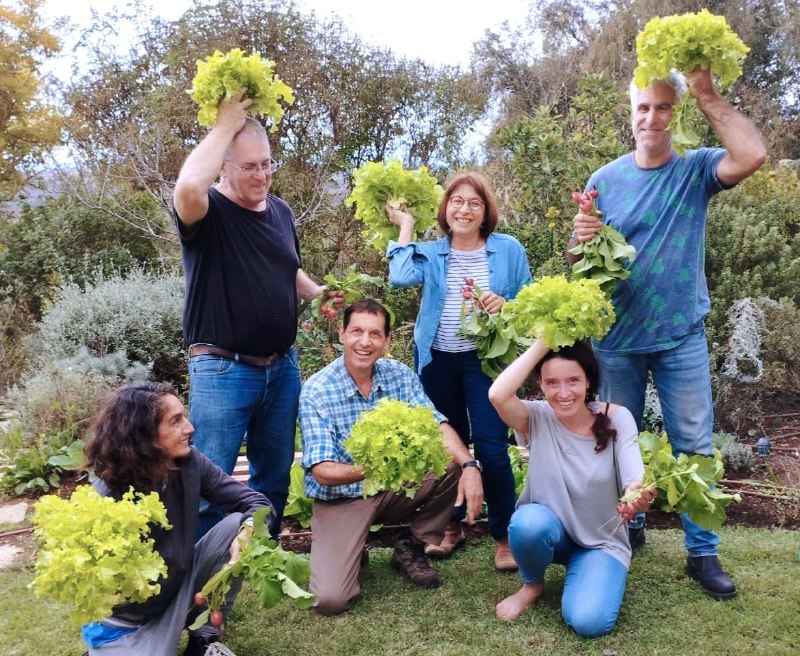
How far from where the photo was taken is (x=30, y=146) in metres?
12.5

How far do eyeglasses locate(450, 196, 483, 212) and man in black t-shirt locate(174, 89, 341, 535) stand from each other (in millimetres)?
938

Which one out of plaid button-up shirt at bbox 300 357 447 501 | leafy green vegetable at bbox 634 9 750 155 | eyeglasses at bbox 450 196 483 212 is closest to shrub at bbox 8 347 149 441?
plaid button-up shirt at bbox 300 357 447 501

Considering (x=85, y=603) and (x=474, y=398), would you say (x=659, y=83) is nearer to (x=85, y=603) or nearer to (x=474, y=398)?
(x=474, y=398)

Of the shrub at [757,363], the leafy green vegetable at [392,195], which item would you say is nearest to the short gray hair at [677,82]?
the leafy green vegetable at [392,195]

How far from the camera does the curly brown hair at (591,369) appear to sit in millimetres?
3109

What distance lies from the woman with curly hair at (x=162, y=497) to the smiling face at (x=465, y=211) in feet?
5.50

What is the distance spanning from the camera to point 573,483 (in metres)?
3.19

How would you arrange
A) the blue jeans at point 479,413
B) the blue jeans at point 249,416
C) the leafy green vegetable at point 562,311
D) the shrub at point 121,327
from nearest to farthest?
the leafy green vegetable at point 562,311 → the blue jeans at point 249,416 → the blue jeans at point 479,413 → the shrub at point 121,327

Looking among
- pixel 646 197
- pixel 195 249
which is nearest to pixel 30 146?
pixel 195 249

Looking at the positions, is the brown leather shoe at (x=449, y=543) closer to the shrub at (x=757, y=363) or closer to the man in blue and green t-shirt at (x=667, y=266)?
the man in blue and green t-shirt at (x=667, y=266)

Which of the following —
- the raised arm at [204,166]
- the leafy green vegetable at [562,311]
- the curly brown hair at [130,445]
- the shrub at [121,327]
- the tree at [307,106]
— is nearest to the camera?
the curly brown hair at [130,445]

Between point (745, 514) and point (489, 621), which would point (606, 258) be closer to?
point (489, 621)

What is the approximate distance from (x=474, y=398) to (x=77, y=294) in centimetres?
519

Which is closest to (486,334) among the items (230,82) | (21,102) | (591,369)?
(591,369)
